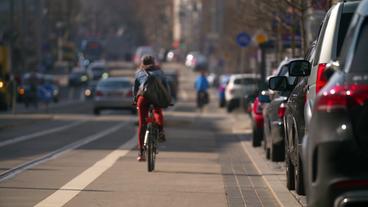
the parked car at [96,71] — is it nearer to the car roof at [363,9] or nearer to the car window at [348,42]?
the car window at [348,42]

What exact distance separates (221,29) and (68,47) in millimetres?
22064

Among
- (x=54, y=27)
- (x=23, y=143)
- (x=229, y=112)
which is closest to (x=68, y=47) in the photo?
(x=54, y=27)

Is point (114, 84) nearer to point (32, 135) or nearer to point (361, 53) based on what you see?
point (32, 135)

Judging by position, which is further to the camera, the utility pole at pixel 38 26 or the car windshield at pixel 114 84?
the utility pole at pixel 38 26

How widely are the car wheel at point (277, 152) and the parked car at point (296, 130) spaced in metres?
3.91

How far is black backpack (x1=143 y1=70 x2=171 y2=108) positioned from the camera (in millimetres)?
17672

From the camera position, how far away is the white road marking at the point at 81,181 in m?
12.7

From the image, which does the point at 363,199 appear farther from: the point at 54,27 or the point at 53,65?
the point at 53,65

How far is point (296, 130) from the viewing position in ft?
41.4

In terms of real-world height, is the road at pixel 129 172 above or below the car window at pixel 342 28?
below

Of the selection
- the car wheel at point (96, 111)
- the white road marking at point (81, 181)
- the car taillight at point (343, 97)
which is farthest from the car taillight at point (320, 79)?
the car wheel at point (96, 111)

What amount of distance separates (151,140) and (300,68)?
17.7ft

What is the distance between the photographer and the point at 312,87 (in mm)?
10969

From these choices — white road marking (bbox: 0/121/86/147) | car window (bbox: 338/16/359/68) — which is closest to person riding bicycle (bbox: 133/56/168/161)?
white road marking (bbox: 0/121/86/147)
